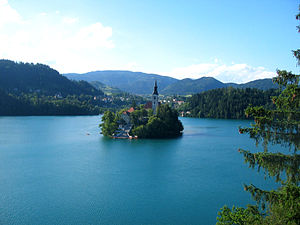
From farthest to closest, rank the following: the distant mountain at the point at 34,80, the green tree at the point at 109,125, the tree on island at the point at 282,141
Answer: the distant mountain at the point at 34,80 → the green tree at the point at 109,125 → the tree on island at the point at 282,141

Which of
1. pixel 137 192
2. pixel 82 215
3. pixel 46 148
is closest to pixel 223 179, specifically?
pixel 137 192

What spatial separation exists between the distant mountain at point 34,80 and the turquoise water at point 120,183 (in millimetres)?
98046

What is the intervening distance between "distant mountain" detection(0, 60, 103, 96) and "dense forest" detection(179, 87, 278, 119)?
66.3m

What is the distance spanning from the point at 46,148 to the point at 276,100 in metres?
32.0

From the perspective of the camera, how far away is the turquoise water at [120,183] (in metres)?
14.7

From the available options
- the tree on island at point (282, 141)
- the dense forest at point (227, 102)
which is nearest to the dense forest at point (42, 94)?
the dense forest at point (227, 102)

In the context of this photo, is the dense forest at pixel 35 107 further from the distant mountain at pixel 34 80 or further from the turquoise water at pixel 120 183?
the turquoise water at pixel 120 183

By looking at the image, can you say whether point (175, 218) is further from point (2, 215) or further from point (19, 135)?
point (19, 135)

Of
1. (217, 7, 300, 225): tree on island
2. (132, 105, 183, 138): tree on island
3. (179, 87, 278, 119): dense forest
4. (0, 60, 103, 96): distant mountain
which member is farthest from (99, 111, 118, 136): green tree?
(0, 60, 103, 96): distant mountain

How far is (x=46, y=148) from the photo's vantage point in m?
33.9

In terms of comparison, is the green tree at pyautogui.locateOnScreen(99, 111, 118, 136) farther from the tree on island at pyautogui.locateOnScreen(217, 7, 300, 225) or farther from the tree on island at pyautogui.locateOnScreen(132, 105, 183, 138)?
the tree on island at pyautogui.locateOnScreen(217, 7, 300, 225)

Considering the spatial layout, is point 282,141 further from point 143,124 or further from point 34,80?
point 34,80

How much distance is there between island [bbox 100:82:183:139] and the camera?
41.2 meters

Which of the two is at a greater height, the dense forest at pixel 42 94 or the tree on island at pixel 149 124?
the dense forest at pixel 42 94
